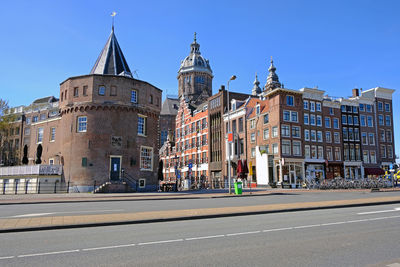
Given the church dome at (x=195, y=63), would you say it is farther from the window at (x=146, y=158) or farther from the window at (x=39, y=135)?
the window at (x=146, y=158)

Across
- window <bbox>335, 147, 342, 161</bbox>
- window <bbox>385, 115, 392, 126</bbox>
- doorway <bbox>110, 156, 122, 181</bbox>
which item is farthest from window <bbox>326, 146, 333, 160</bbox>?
doorway <bbox>110, 156, 122, 181</bbox>

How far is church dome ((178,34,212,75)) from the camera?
94225mm

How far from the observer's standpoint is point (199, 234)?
8.40 m

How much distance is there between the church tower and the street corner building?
5588 cm

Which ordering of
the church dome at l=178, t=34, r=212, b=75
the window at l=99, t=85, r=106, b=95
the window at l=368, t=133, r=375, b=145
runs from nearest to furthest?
the window at l=99, t=85, r=106, b=95, the window at l=368, t=133, r=375, b=145, the church dome at l=178, t=34, r=212, b=75

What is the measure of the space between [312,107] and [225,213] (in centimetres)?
4055

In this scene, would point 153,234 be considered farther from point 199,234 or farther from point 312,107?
point 312,107

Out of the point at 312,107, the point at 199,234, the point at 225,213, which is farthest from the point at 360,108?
the point at 199,234

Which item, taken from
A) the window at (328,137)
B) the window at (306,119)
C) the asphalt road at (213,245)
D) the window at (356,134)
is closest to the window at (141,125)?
the window at (306,119)

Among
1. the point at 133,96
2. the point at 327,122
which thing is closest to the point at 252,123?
the point at 327,122

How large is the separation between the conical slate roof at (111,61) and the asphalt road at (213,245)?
30.5 metres

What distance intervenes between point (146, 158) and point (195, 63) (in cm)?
6398

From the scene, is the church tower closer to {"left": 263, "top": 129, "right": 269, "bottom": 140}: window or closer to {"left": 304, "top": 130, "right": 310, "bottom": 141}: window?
{"left": 263, "top": 129, "right": 269, "bottom": 140}: window

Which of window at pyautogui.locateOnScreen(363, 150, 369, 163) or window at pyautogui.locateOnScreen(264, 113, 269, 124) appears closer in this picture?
window at pyautogui.locateOnScreen(264, 113, 269, 124)
